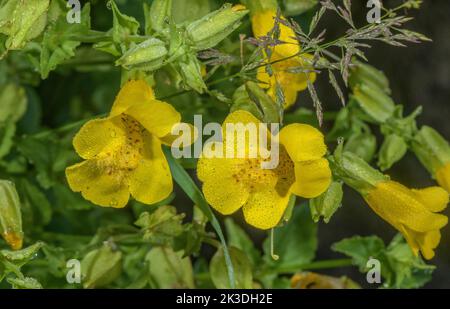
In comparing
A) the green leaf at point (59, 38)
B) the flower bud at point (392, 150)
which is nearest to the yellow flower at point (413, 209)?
the flower bud at point (392, 150)

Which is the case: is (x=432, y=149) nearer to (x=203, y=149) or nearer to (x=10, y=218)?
(x=203, y=149)

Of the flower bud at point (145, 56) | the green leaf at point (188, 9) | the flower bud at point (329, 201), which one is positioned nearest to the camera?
the flower bud at point (145, 56)

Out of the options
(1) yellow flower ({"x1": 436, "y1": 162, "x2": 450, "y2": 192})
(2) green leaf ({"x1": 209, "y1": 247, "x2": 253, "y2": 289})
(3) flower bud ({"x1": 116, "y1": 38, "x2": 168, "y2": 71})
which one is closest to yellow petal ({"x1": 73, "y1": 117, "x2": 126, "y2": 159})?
(3) flower bud ({"x1": 116, "y1": 38, "x2": 168, "y2": 71})

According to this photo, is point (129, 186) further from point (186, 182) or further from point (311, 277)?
point (311, 277)

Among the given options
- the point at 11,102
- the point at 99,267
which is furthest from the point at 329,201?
the point at 11,102

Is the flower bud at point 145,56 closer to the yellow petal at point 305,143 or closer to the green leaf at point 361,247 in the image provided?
the yellow petal at point 305,143

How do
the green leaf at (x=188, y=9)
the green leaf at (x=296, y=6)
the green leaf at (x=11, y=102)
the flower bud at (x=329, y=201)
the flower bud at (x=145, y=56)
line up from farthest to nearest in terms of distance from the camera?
the green leaf at (x=11, y=102) < the green leaf at (x=296, y=6) < the green leaf at (x=188, y=9) < the flower bud at (x=329, y=201) < the flower bud at (x=145, y=56)

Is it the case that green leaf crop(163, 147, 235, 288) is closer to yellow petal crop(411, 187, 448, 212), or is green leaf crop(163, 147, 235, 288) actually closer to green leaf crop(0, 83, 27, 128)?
yellow petal crop(411, 187, 448, 212)
